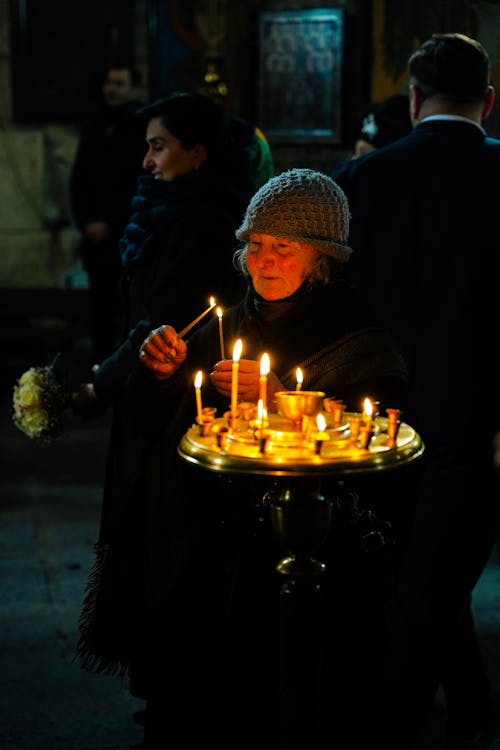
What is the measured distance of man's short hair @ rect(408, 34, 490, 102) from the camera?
383 centimetres

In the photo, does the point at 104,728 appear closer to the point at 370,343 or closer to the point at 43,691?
the point at 43,691

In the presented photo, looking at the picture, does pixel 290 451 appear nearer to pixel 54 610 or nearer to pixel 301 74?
pixel 54 610

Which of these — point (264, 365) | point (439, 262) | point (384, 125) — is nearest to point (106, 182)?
point (384, 125)

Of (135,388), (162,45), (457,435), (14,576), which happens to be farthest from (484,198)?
(162,45)

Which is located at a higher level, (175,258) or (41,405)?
(175,258)

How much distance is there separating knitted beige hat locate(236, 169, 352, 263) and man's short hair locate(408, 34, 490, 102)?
0.95 metres

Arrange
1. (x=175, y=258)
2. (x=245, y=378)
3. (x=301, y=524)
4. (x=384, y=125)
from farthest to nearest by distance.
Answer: (x=384, y=125) → (x=175, y=258) → (x=245, y=378) → (x=301, y=524)

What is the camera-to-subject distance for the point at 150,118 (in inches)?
165

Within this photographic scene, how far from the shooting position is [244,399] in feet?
9.61

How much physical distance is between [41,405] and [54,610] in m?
1.33

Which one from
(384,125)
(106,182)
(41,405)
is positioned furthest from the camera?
(106,182)

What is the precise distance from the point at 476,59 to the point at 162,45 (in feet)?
26.2

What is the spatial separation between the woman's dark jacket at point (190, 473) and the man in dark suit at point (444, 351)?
696 millimetres

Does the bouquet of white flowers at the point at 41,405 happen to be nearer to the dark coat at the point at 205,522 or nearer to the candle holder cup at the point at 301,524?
the dark coat at the point at 205,522
